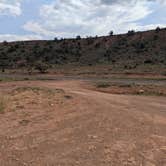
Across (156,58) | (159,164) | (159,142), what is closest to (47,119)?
(159,142)

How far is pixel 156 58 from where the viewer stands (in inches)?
2427

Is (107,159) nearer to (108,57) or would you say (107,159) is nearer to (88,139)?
(88,139)

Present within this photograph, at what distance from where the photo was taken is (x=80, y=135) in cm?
1074

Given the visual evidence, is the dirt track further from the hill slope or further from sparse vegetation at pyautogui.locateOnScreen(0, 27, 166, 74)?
sparse vegetation at pyautogui.locateOnScreen(0, 27, 166, 74)

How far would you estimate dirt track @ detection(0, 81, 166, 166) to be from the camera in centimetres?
874

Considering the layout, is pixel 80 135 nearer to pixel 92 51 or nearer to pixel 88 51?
pixel 92 51

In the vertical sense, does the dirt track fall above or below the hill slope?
below

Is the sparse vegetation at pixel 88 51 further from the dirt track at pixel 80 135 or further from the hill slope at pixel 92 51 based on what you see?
the dirt track at pixel 80 135

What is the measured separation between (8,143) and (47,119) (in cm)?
323

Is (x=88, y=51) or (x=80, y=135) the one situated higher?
(x=88, y=51)

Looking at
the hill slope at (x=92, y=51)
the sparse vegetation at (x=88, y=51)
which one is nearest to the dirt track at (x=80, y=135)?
the hill slope at (x=92, y=51)

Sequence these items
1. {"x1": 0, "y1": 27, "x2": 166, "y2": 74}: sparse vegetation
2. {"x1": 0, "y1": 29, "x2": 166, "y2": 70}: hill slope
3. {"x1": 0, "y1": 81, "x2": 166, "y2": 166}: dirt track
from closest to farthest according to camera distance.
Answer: {"x1": 0, "y1": 81, "x2": 166, "y2": 166}: dirt track, {"x1": 0, "y1": 29, "x2": 166, "y2": 70}: hill slope, {"x1": 0, "y1": 27, "x2": 166, "y2": 74}: sparse vegetation

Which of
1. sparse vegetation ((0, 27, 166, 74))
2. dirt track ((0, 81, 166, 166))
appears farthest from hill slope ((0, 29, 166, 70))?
dirt track ((0, 81, 166, 166))

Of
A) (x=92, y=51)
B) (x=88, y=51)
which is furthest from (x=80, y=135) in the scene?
(x=88, y=51)
